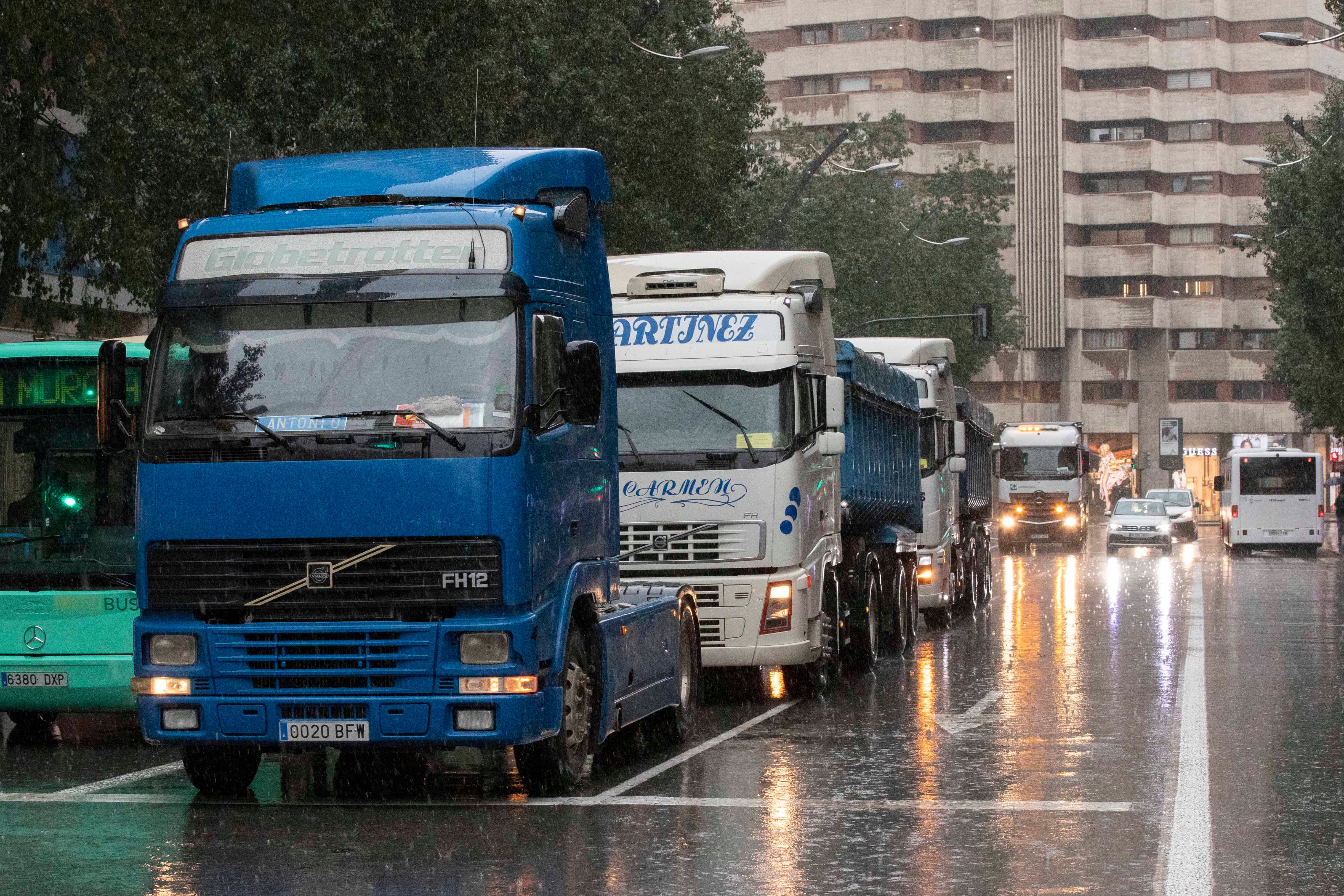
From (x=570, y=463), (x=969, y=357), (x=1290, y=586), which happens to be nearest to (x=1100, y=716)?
(x=570, y=463)

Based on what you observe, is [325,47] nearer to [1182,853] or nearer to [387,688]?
[387,688]

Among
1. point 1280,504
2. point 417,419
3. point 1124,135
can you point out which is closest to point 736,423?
point 417,419

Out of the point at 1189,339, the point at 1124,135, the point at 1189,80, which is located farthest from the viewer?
the point at 1189,339

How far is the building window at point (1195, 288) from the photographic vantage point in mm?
109812

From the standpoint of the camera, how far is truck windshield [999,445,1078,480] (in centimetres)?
5928

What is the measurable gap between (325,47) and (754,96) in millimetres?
17426

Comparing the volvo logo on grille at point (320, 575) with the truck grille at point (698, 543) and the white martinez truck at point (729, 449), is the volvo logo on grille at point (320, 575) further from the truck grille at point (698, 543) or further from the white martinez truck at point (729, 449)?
the truck grille at point (698, 543)

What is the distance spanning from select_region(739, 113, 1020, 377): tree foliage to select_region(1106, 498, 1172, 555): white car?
7280 millimetres

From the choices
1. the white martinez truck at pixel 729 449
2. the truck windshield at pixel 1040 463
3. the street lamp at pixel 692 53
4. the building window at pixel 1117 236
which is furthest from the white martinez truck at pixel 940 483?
the building window at pixel 1117 236

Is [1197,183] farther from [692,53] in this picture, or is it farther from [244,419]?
[244,419]

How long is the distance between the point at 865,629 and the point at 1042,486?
4092 centimetres

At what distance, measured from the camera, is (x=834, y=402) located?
612 inches

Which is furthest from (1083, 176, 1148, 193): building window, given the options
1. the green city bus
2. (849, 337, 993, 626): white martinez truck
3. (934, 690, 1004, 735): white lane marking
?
the green city bus

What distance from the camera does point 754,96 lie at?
36.7m
